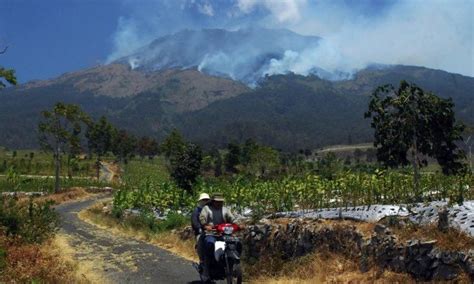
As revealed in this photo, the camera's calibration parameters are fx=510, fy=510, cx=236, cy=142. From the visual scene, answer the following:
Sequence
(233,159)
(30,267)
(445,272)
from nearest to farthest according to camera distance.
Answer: (445,272) → (30,267) → (233,159)

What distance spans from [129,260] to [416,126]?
2220cm

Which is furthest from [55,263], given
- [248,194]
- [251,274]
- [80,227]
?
[80,227]

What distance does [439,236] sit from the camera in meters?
8.45

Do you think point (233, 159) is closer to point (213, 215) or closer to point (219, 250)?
point (213, 215)

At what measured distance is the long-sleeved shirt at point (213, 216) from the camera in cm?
979

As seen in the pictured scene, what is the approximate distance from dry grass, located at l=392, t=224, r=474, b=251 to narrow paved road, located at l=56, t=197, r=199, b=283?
451cm

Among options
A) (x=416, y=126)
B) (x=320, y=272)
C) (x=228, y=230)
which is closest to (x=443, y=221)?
(x=320, y=272)

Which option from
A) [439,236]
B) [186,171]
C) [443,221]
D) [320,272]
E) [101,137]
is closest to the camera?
[439,236]

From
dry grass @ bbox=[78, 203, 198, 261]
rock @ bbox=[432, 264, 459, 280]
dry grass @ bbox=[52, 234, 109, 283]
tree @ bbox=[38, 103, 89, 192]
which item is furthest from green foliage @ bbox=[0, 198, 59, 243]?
tree @ bbox=[38, 103, 89, 192]

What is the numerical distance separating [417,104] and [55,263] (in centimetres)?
2621

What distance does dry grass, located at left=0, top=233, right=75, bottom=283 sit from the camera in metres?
9.39

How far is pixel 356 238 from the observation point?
9945mm

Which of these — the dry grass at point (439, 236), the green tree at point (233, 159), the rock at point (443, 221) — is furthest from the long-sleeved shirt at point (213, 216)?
the green tree at point (233, 159)

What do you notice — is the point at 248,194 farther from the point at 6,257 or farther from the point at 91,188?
the point at 91,188
